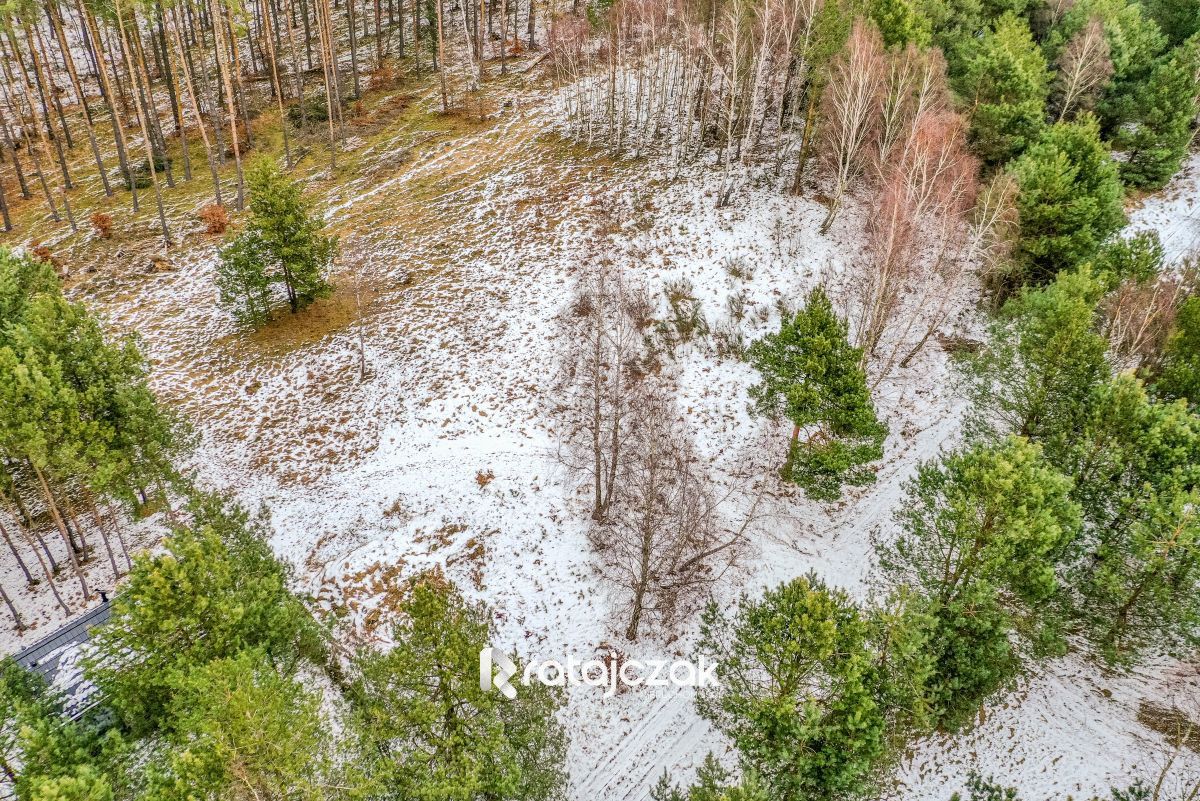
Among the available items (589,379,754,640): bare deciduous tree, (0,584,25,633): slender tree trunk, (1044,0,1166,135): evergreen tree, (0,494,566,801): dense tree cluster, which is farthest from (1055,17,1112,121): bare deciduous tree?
(0,584,25,633): slender tree trunk

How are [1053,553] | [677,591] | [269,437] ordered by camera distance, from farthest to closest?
[269,437] → [677,591] → [1053,553]

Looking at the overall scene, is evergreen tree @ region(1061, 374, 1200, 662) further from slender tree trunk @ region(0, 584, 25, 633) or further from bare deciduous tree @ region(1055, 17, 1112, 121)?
slender tree trunk @ region(0, 584, 25, 633)

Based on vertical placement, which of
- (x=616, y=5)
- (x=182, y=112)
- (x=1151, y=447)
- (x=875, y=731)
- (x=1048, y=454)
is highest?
(x=616, y=5)

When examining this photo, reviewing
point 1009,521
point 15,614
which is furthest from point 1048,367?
point 15,614

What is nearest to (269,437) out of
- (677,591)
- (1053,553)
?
(677,591)

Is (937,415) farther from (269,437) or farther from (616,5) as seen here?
(616,5)

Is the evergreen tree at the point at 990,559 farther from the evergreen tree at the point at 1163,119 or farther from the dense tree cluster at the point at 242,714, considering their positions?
the evergreen tree at the point at 1163,119
